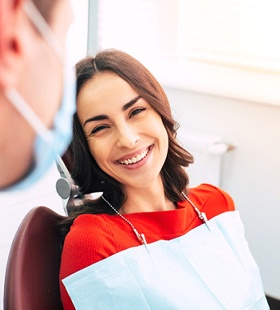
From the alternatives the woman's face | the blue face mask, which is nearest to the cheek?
the woman's face

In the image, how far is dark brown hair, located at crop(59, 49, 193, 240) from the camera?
0.99 m

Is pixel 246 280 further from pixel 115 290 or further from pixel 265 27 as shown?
pixel 265 27

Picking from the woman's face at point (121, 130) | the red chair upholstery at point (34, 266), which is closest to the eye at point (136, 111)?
the woman's face at point (121, 130)

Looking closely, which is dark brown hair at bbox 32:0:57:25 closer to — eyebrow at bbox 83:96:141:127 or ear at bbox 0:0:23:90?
ear at bbox 0:0:23:90

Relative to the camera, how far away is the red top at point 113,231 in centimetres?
102

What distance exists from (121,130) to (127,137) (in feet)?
0.10

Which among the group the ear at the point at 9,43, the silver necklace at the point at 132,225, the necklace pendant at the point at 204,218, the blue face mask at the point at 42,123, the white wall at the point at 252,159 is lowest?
the white wall at the point at 252,159

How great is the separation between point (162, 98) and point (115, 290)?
1.09ft

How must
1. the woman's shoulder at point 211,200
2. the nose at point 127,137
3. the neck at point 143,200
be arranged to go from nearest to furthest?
the nose at point 127,137 < the neck at point 143,200 < the woman's shoulder at point 211,200

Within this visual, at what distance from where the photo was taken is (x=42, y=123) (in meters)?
0.36

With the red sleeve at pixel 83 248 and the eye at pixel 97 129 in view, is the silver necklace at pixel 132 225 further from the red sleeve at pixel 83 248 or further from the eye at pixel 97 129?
the eye at pixel 97 129

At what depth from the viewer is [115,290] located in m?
1.02

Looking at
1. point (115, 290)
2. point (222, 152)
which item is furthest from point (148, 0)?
point (115, 290)

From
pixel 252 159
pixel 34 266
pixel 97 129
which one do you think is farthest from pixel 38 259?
pixel 252 159
